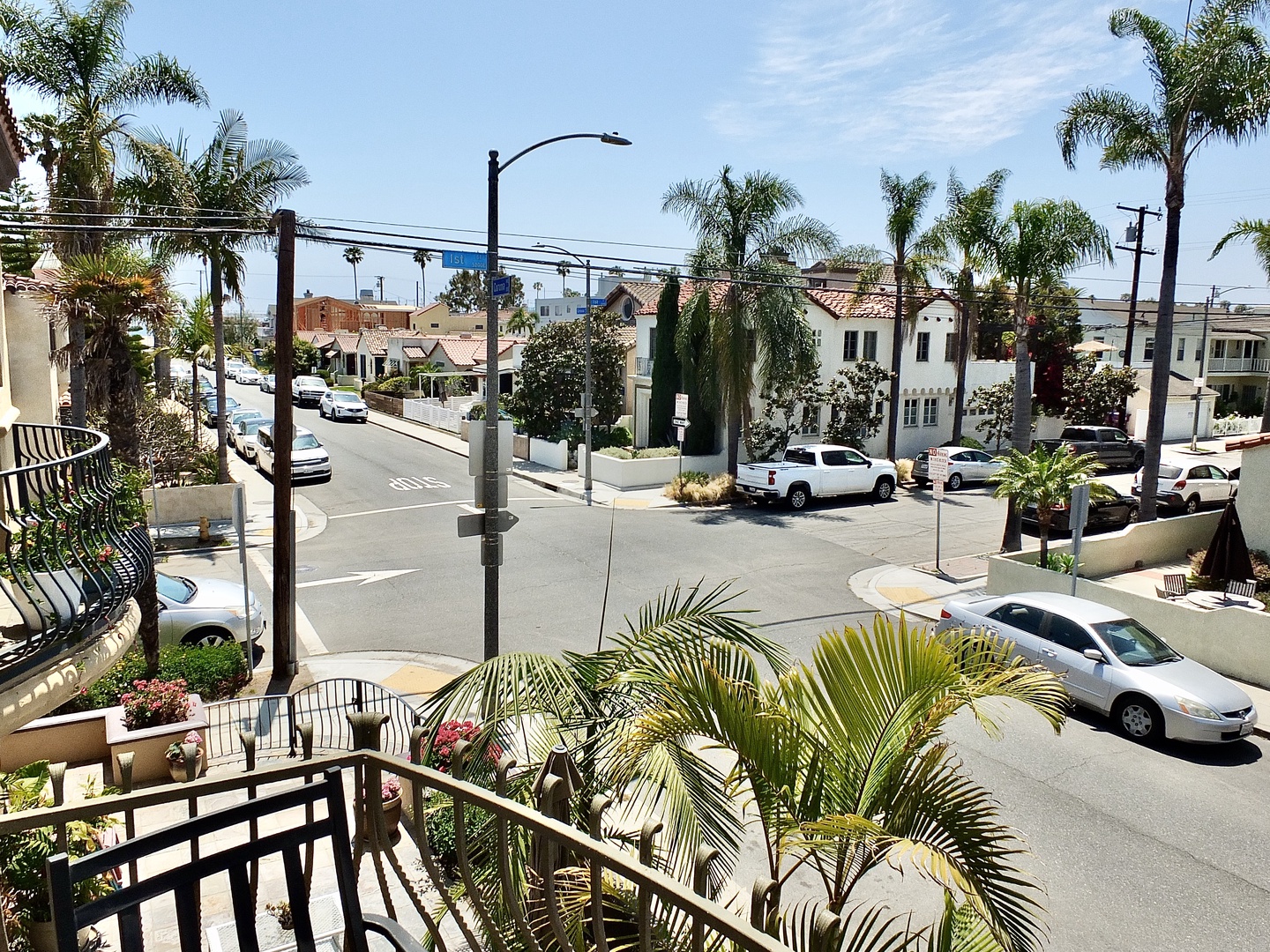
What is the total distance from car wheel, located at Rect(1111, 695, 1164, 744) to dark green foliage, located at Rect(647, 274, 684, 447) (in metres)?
20.0

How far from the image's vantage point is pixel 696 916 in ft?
6.97

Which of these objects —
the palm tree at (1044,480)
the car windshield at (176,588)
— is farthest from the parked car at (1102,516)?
the car windshield at (176,588)

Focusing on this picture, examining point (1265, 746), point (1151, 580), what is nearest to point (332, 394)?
point (1151, 580)

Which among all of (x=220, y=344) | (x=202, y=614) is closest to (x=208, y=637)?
(x=202, y=614)

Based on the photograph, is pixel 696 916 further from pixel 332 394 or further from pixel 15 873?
pixel 332 394

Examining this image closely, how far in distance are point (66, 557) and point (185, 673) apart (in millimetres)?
6442

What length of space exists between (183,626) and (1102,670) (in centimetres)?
1193

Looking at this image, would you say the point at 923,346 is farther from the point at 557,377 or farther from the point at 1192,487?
the point at 557,377

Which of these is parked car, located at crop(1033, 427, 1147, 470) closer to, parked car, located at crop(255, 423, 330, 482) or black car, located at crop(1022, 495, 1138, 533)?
black car, located at crop(1022, 495, 1138, 533)

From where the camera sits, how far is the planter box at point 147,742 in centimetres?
888

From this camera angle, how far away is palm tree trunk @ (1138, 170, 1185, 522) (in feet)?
61.8

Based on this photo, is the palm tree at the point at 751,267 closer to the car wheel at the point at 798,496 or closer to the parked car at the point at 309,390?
the car wheel at the point at 798,496

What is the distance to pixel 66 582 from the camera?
4871mm

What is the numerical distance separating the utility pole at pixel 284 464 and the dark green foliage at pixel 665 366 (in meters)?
19.0
